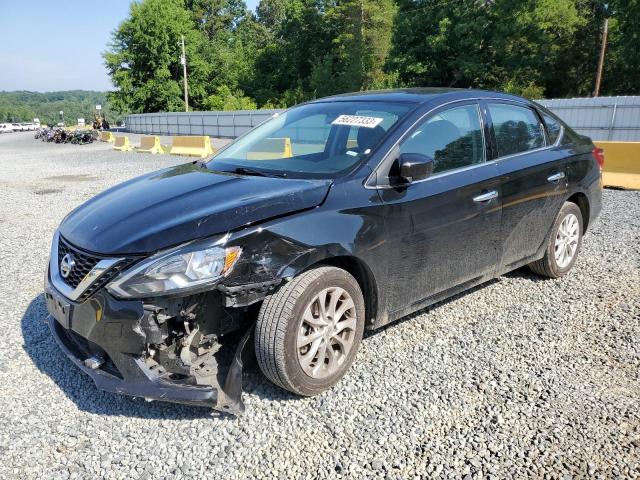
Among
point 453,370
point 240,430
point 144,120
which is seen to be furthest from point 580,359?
point 144,120

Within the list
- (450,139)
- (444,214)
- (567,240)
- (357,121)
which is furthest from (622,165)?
(357,121)

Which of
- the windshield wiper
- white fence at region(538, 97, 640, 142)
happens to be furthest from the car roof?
white fence at region(538, 97, 640, 142)

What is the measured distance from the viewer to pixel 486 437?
2684 mm

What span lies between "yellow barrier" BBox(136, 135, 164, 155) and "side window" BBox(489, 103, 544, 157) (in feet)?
62.5

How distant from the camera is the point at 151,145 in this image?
74.1 feet

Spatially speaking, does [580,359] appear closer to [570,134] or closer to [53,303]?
[570,134]

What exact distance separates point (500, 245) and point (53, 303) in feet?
10.1

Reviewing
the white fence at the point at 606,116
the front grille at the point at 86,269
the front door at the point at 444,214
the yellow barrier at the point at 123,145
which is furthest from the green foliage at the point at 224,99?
the front grille at the point at 86,269

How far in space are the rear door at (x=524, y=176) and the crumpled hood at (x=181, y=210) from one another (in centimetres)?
166

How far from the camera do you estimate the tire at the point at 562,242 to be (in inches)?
184

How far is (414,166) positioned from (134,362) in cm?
190

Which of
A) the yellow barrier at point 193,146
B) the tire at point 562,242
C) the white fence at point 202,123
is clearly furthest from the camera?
the white fence at point 202,123

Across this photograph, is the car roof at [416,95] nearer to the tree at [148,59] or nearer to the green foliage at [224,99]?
the green foliage at [224,99]

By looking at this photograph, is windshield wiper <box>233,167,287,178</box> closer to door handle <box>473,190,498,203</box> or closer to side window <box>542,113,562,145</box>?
door handle <box>473,190,498,203</box>
